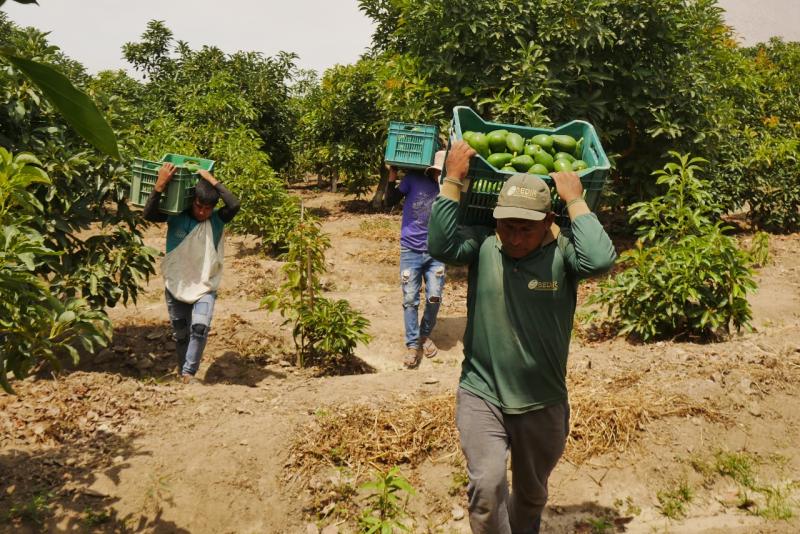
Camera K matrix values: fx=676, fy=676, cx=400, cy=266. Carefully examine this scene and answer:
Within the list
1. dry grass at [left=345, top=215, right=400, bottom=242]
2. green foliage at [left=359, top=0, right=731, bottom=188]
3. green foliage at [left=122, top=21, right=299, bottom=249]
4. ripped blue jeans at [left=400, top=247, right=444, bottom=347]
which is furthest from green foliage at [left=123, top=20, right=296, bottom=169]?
ripped blue jeans at [left=400, top=247, right=444, bottom=347]

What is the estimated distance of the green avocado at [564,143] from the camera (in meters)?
3.37

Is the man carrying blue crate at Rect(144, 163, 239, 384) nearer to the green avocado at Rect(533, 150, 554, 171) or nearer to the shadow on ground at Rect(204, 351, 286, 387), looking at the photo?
the shadow on ground at Rect(204, 351, 286, 387)

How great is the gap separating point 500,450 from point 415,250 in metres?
3.27

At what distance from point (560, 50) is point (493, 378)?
699 cm

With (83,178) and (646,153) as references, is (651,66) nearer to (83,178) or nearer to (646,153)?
(646,153)

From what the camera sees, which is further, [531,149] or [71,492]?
[71,492]

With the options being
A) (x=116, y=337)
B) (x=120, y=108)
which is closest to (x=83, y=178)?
(x=120, y=108)

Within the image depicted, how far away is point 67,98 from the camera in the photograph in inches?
33.7

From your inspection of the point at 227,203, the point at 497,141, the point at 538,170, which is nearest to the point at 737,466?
the point at 538,170

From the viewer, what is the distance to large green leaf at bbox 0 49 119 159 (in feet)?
2.72

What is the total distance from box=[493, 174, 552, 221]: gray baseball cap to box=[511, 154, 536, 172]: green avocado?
338mm

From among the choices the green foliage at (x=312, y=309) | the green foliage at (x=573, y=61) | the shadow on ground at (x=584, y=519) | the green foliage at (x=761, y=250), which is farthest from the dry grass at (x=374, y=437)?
the green foliage at (x=761, y=250)

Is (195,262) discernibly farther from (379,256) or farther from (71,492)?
(379,256)

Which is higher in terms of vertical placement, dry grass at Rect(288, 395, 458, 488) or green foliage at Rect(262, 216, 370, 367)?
green foliage at Rect(262, 216, 370, 367)
